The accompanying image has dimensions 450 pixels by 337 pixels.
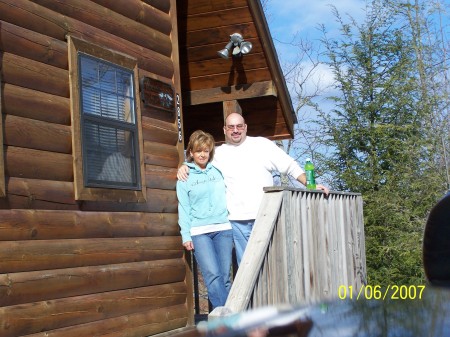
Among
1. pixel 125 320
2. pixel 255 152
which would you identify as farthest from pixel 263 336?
pixel 255 152

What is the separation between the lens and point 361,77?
1377 cm

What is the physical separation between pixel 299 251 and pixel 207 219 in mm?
834

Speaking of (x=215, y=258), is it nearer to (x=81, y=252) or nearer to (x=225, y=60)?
(x=81, y=252)

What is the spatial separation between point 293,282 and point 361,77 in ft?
25.8

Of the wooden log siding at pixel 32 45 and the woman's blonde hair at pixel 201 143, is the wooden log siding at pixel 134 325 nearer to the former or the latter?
the woman's blonde hair at pixel 201 143

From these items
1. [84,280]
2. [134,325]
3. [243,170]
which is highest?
[243,170]

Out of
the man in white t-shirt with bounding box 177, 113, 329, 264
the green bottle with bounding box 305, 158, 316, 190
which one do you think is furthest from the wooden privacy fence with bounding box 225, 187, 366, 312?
the man in white t-shirt with bounding box 177, 113, 329, 264

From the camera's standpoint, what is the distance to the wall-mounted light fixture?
838cm

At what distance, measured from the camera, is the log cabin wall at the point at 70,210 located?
5.35m

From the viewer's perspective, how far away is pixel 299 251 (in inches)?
266

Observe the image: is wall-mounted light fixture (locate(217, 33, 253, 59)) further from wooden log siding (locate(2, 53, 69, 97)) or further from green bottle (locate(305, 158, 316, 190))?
wooden log siding (locate(2, 53, 69, 97))

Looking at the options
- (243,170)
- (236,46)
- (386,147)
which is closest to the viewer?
(243,170)

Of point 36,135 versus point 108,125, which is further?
point 108,125

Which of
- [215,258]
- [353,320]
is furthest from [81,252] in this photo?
[353,320]
